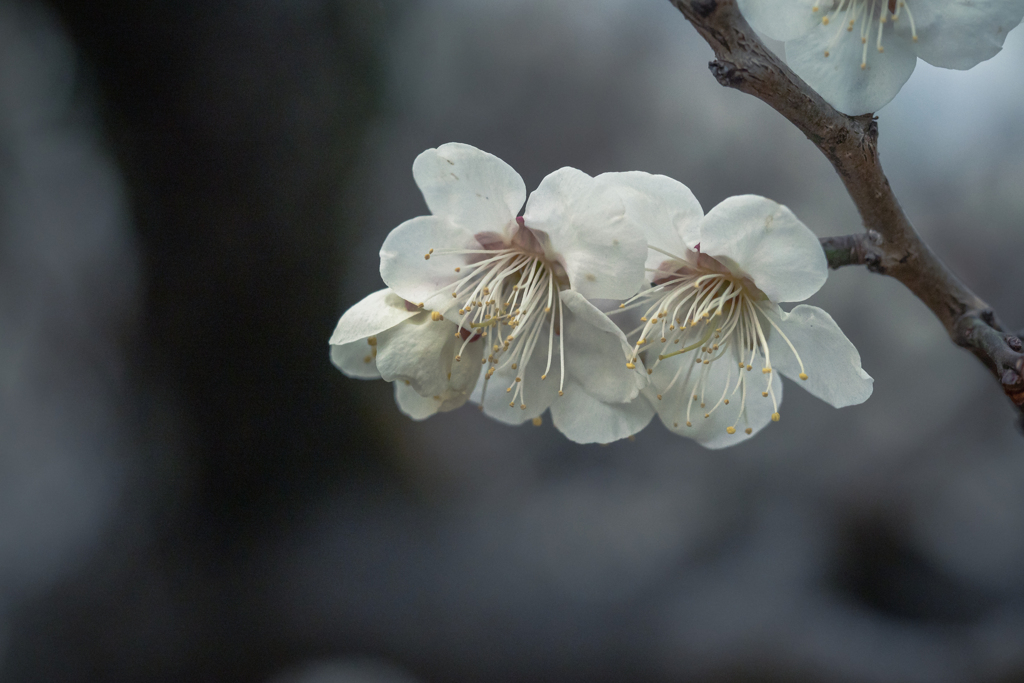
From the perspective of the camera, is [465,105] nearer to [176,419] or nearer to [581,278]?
[176,419]

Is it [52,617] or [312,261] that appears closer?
[52,617]

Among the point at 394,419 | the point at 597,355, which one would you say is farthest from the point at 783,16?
the point at 394,419

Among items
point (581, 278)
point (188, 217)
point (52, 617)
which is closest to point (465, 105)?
point (188, 217)

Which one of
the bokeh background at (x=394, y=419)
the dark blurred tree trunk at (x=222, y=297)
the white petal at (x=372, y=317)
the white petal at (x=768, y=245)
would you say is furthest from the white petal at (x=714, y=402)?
the dark blurred tree trunk at (x=222, y=297)

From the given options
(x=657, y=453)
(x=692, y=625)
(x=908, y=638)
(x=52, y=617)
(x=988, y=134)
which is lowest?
(x=908, y=638)

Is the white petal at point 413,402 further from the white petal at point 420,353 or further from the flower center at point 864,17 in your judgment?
the flower center at point 864,17

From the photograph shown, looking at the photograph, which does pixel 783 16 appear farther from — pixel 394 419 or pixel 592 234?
pixel 394 419
